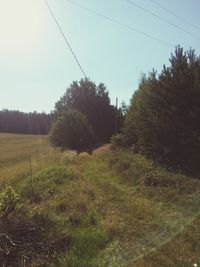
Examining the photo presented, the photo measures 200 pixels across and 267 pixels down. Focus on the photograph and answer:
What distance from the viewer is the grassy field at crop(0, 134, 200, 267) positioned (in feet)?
28.3

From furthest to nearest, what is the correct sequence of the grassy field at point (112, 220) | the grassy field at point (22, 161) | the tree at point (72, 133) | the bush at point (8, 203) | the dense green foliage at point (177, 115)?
1. the tree at point (72, 133)
2. the grassy field at point (22, 161)
3. the dense green foliage at point (177, 115)
4. the bush at point (8, 203)
5. the grassy field at point (112, 220)

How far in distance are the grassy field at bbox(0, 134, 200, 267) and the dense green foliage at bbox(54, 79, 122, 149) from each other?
3562cm

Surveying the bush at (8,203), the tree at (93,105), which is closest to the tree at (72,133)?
the tree at (93,105)

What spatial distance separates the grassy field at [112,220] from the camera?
8.63 m

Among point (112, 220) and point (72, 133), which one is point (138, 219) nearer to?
point (112, 220)

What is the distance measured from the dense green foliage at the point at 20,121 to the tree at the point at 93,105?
177 ft

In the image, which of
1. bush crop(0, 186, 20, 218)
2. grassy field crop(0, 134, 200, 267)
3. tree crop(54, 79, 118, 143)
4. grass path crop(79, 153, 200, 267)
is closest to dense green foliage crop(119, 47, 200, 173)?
grassy field crop(0, 134, 200, 267)

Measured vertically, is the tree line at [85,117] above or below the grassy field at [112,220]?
above

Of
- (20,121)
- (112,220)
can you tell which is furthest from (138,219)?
(20,121)

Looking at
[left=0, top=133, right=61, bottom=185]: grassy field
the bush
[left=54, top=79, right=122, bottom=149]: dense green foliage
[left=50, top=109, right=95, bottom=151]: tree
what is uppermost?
[left=54, top=79, right=122, bottom=149]: dense green foliage

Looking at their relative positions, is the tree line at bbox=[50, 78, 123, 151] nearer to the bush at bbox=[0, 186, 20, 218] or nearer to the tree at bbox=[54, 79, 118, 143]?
the tree at bbox=[54, 79, 118, 143]

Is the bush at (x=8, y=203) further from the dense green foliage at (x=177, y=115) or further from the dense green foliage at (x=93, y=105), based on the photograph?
the dense green foliage at (x=93, y=105)

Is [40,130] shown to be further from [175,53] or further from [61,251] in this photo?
[61,251]

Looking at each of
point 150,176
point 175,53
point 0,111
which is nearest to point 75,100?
point 175,53
